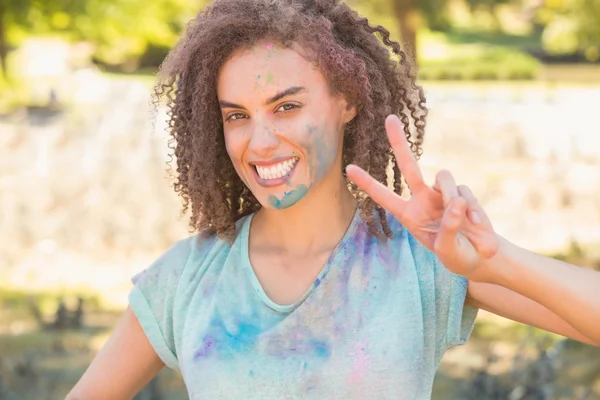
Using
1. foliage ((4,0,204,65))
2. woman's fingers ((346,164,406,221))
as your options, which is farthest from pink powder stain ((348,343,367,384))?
foliage ((4,0,204,65))

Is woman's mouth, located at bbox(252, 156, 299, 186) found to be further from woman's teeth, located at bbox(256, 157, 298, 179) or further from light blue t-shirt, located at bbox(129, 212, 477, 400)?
light blue t-shirt, located at bbox(129, 212, 477, 400)

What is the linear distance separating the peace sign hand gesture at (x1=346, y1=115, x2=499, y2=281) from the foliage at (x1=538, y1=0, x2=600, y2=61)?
13766 mm

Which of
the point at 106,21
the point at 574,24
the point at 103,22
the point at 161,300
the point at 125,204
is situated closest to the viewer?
the point at 161,300

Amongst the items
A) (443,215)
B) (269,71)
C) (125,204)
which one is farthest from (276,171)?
(125,204)

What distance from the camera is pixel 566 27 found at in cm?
1680

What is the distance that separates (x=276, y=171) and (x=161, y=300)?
423 millimetres

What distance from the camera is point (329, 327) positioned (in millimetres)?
2113

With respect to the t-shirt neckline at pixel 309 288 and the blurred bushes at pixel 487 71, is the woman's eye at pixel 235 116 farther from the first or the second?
the blurred bushes at pixel 487 71

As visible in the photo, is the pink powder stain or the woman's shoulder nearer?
the pink powder stain

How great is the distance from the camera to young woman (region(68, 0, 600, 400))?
207 centimetres

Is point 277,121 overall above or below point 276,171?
above

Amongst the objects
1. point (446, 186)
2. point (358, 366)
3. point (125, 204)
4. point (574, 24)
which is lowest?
point (358, 366)

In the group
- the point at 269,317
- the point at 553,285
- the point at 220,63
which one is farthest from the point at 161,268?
the point at 553,285

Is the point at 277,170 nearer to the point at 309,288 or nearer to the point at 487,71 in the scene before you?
the point at 309,288
